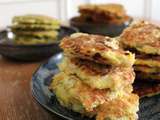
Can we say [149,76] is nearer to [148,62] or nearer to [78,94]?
[148,62]

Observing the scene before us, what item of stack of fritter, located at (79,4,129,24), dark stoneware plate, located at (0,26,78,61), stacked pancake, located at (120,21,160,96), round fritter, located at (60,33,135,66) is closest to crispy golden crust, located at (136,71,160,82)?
stacked pancake, located at (120,21,160,96)

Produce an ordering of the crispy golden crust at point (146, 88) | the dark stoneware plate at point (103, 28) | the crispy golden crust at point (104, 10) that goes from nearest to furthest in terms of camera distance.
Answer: the crispy golden crust at point (146, 88), the dark stoneware plate at point (103, 28), the crispy golden crust at point (104, 10)

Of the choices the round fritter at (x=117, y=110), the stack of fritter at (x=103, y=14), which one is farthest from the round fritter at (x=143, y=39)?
the stack of fritter at (x=103, y=14)

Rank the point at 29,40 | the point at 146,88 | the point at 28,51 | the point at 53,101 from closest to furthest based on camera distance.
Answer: the point at 53,101
the point at 146,88
the point at 28,51
the point at 29,40

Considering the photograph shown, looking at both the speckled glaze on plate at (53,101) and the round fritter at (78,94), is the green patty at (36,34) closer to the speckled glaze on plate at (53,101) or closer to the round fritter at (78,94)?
the speckled glaze on plate at (53,101)

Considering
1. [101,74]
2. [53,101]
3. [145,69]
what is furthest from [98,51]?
[145,69]

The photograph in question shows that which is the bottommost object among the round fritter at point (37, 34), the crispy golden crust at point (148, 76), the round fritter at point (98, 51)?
the crispy golden crust at point (148, 76)

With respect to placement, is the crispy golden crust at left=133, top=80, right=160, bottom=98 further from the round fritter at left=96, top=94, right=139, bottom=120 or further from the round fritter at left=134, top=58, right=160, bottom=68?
the round fritter at left=96, top=94, right=139, bottom=120
